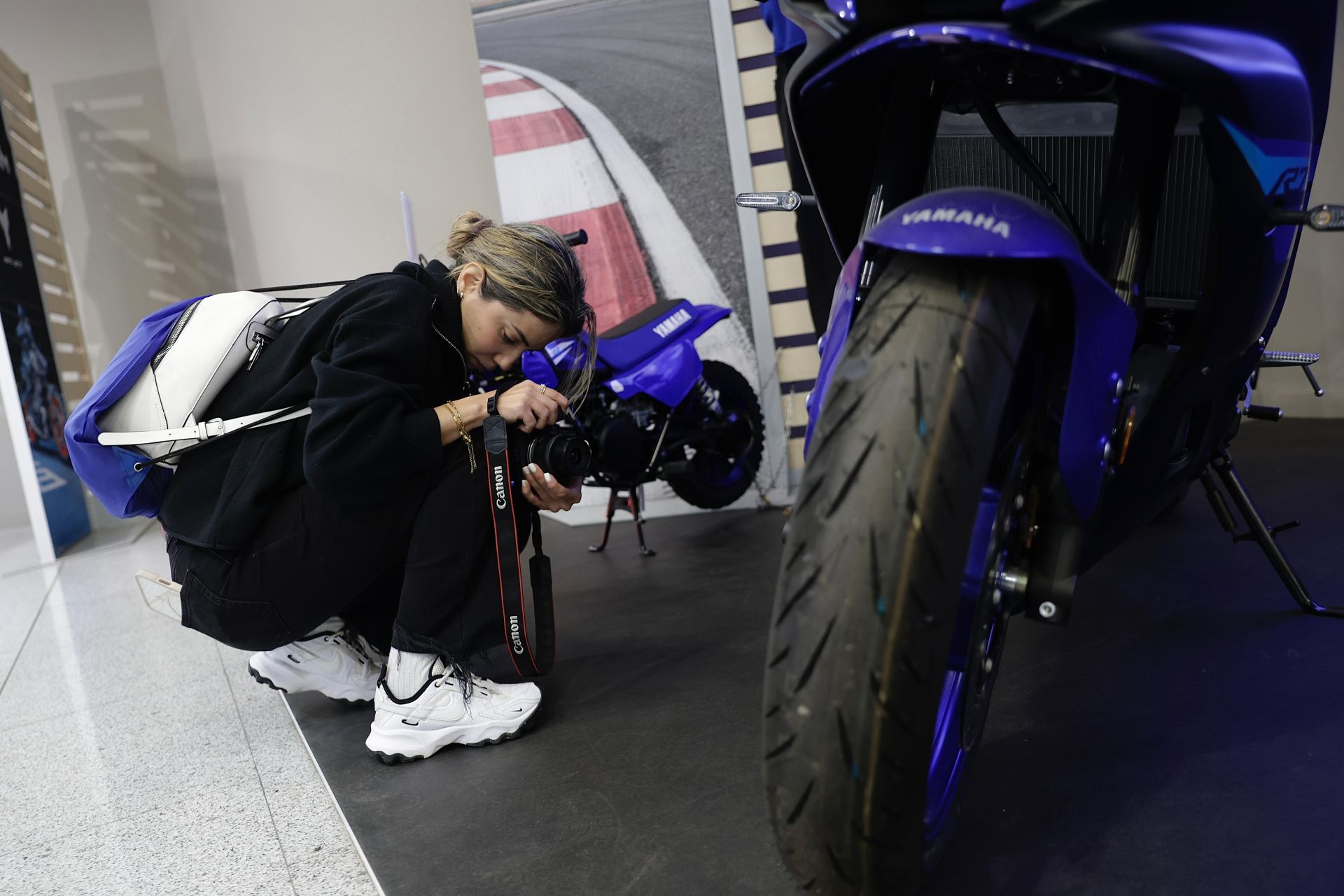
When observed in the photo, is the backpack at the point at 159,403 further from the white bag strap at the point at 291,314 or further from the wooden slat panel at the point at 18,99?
the wooden slat panel at the point at 18,99

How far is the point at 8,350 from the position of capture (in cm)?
364

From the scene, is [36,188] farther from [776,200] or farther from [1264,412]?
[1264,412]

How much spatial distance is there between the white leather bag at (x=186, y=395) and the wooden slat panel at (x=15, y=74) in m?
3.72

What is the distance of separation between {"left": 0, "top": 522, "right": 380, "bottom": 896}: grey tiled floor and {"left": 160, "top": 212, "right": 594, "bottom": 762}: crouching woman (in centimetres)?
20

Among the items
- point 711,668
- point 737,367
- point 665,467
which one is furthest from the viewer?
point 737,367

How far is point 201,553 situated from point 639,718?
0.73 m

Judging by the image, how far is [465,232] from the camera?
5.31 ft

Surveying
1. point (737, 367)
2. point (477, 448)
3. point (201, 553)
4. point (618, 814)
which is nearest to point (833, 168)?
point (477, 448)

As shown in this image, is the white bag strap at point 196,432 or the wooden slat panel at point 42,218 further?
the wooden slat panel at point 42,218

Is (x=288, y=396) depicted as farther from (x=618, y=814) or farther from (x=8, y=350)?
(x=8, y=350)

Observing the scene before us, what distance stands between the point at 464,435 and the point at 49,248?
160 inches

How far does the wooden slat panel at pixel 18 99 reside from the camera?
4141mm

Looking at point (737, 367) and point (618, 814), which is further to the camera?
point (737, 367)

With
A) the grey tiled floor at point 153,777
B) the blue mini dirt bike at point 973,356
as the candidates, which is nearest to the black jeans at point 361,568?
the grey tiled floor at point 153,777
